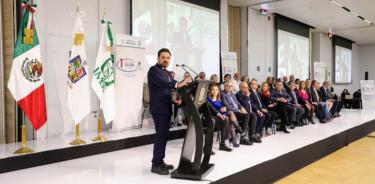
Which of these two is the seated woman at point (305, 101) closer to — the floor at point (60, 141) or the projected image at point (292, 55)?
the floor at point (60, 141)

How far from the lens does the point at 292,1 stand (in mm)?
→ 9180

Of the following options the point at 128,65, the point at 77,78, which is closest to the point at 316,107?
the point at 128,65

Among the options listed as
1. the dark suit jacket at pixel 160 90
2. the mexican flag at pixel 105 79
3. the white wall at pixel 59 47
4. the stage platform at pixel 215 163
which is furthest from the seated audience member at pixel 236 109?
the white wall at pixel 59 47

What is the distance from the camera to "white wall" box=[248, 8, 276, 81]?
995cm

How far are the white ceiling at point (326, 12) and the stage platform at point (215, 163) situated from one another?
4819 mm

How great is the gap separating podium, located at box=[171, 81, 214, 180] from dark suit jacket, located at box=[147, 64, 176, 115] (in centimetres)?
16

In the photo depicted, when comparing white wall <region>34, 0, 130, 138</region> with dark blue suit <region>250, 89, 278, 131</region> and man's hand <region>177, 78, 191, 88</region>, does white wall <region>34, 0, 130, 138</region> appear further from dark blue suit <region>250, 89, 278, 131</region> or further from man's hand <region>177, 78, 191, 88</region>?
man's hand <region>177, 78, 191, 88</region>

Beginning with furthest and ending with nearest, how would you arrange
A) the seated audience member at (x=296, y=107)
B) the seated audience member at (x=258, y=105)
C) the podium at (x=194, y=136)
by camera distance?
the seated audience member at (x=296, y=107) → the seated audience member at (x=258, y=105) → the podium at (x=194, y=136)

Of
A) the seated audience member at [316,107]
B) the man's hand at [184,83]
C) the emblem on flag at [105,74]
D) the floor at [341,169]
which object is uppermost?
the emblem on flag at [105,74]

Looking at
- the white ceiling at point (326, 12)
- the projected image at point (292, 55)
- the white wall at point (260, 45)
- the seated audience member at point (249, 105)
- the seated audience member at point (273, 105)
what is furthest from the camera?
the projected image at point (292, 55)

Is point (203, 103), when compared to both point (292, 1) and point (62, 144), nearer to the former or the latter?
point (62, 144)

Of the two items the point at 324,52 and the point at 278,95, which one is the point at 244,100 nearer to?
the point at 278,95

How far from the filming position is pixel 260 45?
10.4 metres

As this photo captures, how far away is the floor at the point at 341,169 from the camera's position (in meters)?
4.03
